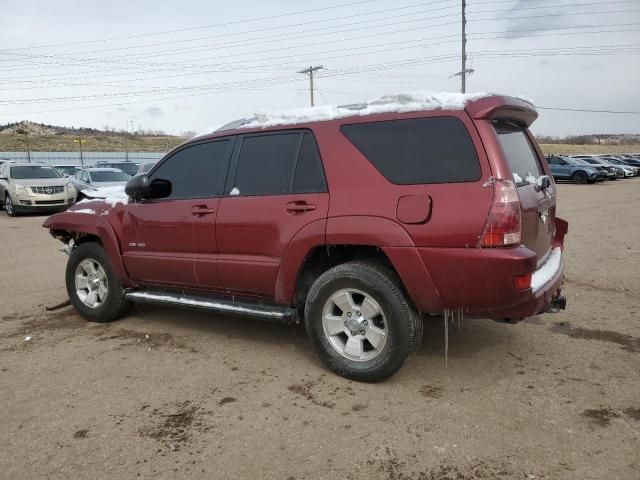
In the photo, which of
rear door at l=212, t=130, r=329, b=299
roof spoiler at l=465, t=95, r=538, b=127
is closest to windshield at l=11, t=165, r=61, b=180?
rear door at l=212, t=130, r=329, b=299

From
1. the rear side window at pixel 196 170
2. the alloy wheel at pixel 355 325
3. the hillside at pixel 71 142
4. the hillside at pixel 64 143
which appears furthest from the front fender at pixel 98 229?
the hillside at pixel 64 143

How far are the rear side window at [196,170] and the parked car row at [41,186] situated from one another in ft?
41.3

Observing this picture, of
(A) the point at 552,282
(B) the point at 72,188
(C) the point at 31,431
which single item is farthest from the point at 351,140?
(B) the point at 72,188

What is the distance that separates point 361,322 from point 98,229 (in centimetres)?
290

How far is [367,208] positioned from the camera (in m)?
3.62

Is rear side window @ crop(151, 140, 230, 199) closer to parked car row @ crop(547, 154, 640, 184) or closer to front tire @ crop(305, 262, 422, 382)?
front tire @ crop(305, 262, 422, 382)

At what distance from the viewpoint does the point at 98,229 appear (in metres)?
Result: 5.16

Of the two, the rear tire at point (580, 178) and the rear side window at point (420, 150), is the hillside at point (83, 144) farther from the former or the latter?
A: the rear side window at point (420, 150)

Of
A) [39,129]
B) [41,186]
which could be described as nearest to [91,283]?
[41,186]

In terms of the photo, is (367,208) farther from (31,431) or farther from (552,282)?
(31,431)

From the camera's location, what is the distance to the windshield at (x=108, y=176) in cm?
1759

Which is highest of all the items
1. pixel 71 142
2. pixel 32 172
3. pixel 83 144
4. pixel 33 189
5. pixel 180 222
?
pixel 71 142

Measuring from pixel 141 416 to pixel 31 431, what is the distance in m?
0.62

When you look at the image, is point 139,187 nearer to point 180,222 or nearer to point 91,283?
point 180,222
